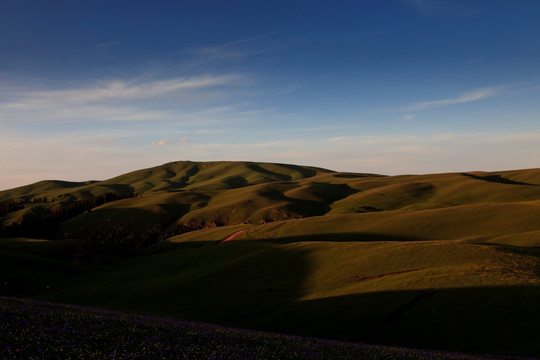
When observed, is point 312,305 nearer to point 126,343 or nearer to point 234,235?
point 126,343

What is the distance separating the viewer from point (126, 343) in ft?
49.9

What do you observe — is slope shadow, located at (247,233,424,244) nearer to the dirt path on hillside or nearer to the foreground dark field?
the dirt path on hillside

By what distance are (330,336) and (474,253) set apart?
24945 millimetres

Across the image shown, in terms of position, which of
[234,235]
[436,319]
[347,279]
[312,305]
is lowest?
[234,235]

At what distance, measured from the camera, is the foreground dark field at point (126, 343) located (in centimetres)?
1347

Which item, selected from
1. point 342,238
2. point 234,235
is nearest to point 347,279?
point 342,238

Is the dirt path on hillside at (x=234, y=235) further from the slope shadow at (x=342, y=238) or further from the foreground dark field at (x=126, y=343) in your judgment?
the foreground dark field at (x=126, y=343)

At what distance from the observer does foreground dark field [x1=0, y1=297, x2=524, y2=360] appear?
13.5 metres

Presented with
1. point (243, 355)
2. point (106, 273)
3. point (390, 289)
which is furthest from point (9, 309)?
point (106, 273)

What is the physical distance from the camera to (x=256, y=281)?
49.0m

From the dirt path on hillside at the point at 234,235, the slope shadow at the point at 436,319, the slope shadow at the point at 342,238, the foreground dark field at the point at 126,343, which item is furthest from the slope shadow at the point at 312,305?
the dirt path on hillside at the point at 234,235

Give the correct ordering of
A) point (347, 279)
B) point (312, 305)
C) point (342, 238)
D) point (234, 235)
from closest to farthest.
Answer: point (312, 305) → point (347, 279) → point (342, 238) → point (234, 235)

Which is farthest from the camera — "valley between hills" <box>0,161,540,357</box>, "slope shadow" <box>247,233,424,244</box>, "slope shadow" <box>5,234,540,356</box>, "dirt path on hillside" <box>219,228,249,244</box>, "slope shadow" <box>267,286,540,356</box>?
"dirt path on hillside" <box>219,228,249,244</box>

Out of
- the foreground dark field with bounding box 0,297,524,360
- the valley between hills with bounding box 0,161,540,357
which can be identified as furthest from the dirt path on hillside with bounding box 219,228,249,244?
the foreground dark field with bounding box 0,297,524,360
